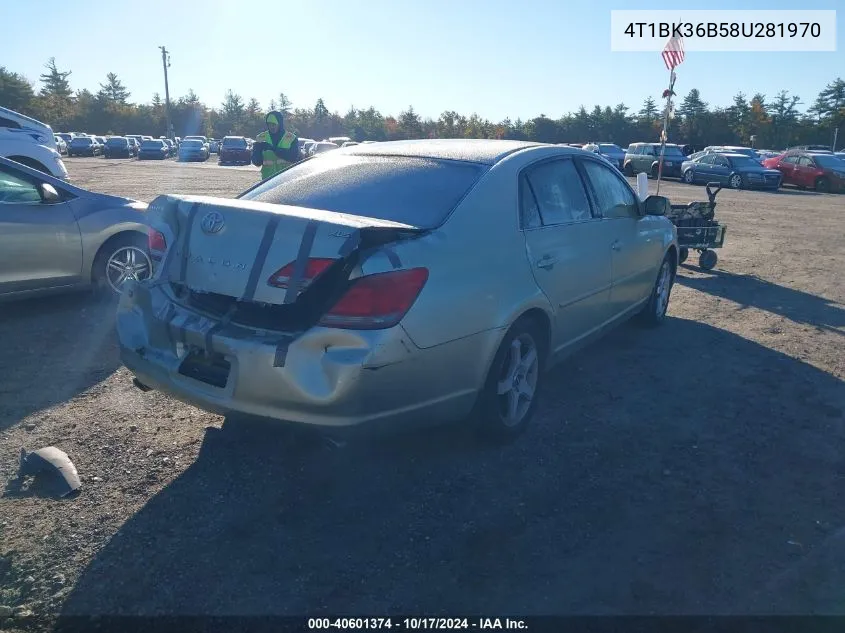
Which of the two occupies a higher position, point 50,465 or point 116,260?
point 116,260

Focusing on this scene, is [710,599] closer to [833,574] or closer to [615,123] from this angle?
[833,574]

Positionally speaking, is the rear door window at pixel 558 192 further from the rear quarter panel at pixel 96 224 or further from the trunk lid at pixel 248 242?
the rear quarter panel at pixel 96 224

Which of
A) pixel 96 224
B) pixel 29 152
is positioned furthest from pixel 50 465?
pixel 29 152

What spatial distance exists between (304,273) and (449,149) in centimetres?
175

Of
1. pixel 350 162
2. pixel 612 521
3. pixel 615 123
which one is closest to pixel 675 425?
pixel 612 521

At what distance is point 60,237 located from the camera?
250 inches

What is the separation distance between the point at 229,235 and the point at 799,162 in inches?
1238

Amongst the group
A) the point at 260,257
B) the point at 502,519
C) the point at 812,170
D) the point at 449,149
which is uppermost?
the point at 449,149

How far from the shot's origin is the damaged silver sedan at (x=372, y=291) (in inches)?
126

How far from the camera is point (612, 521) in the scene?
3.38 meters

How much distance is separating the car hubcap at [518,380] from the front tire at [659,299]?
8.33 feet

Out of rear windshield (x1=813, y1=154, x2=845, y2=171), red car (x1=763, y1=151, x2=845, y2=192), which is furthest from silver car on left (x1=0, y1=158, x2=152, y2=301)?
rear windshield (x1=813, y1=154, x2=845, y2=171)

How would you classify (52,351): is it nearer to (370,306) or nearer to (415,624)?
(370,306)

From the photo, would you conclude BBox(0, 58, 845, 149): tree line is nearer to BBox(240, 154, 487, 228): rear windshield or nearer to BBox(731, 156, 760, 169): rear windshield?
BBox(731, 156, 760, 169): rear windshield
